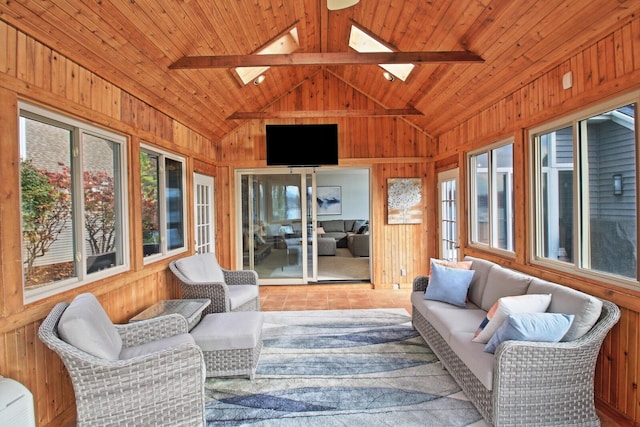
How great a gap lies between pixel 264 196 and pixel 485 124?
371cm

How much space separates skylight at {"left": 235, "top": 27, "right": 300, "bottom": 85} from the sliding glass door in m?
1.88

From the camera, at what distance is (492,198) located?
4.31 m

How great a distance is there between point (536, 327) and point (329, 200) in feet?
30.5

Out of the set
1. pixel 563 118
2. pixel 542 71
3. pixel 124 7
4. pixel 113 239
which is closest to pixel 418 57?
pixel 542 71

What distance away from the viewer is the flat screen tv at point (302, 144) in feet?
18.0

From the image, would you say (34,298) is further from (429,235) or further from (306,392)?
(429,235)

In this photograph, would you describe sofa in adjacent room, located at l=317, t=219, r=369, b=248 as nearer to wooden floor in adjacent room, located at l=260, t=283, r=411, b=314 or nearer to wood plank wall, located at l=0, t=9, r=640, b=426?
wooden floor in adjacent room, located at l=260, t=283, r=411, b=314

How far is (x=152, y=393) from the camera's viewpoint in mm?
2076

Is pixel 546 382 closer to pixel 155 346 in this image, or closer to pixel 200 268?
pixel 155 346

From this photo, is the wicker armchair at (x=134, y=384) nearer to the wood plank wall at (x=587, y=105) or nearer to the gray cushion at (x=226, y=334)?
the gray cushion at (x=226, y=334)

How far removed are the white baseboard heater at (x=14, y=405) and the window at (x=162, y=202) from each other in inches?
77.6

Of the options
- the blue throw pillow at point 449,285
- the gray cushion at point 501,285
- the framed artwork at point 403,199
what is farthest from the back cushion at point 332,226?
the gray cushion at point 501,285

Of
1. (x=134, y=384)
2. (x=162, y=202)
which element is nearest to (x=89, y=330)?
(x=134, y=384)

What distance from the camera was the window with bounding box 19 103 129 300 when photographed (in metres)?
2.22
